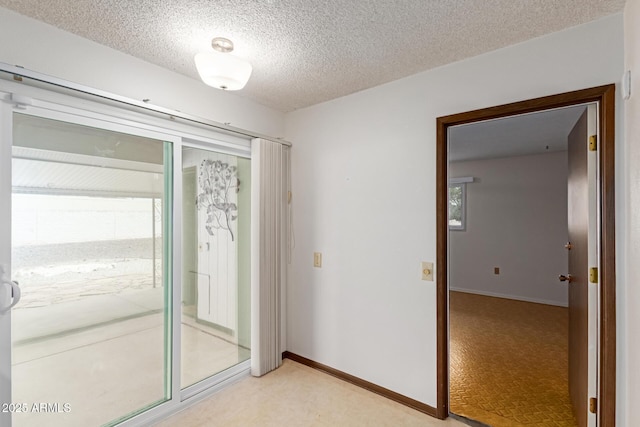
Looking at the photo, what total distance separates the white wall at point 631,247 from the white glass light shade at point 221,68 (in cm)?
178

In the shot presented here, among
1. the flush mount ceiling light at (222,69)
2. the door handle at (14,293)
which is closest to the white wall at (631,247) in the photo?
the flush mount ceiling light at (222,69)

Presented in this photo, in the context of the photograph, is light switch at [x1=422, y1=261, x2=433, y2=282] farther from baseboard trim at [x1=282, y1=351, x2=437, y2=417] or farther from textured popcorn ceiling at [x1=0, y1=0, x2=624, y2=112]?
textured popcorn ceiling at [x1=0, y1=0, x2=624, y2=112]

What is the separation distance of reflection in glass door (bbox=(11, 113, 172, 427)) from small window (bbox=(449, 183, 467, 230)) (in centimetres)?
516

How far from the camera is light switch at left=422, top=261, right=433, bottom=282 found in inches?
83.9

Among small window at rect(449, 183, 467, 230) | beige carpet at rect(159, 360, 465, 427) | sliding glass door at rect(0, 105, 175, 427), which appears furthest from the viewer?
small window at rect(449, 183, 467, 230)

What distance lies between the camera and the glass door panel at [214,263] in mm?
2352

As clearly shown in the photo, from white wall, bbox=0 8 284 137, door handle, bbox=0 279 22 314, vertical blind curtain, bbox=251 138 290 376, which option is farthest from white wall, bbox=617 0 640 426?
door handle, bbox=0 279 22 314

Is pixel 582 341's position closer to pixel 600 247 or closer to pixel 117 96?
pixel 600 247

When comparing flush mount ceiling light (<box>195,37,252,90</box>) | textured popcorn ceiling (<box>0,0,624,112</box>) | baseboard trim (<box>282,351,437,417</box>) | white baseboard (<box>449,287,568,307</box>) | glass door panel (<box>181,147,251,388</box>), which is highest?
textured popcorn ceiling (<box>0,0,624,112</box>)

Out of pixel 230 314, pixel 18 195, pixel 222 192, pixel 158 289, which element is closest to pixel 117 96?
pixel 18 195

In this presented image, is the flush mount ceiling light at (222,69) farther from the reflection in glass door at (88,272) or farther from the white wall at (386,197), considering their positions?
the white wall at (386,197)

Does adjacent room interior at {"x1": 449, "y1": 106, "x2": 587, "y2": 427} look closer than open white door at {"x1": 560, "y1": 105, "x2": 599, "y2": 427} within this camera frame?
No

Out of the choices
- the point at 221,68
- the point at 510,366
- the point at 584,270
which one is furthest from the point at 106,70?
the point at 510,366

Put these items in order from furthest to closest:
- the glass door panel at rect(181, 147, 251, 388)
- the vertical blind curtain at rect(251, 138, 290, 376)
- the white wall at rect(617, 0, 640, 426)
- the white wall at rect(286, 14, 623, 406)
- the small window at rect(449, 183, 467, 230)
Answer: the small window at rect(449, 183, 467, 230) < the vertical blind curtain at rect(251, 138, 290, 376) < the glass door panel at rect(181, 147, 251, 388) < the white wall at rect(286, 14, 623, 406) < the white wall at rect(617, 0, 640, 426)
